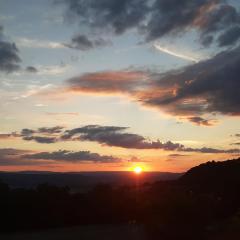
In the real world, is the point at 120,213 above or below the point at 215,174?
below

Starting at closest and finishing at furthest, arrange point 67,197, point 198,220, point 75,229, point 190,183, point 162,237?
point 162,237 < point 198,220 < point 75,229 < point 67,197 < point 190,183

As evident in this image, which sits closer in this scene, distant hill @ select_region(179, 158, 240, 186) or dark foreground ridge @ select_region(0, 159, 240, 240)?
dark foreground ridge @ select_region(0, 159, 240, 240)

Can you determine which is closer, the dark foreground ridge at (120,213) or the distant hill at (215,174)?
the dark foreground ridge at (120,213)

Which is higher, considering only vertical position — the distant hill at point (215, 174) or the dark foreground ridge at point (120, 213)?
the distant hill at point (215, 174)

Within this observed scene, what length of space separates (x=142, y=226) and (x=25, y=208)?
53.2 ft

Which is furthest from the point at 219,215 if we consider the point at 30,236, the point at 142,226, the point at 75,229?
the point at 30,236

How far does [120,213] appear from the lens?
7850 cm

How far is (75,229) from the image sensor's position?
7162 centimetres

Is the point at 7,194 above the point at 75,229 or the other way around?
above

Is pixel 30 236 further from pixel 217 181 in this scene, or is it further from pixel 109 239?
pixel 217 181

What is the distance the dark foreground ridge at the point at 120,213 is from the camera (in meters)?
55.8

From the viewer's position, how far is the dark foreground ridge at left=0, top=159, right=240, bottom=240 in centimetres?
5581

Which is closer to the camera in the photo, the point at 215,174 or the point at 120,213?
the point at 120,213

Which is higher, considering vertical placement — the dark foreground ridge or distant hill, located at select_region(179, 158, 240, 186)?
distant hill, located at select_region(179, 158, 240, 186)
